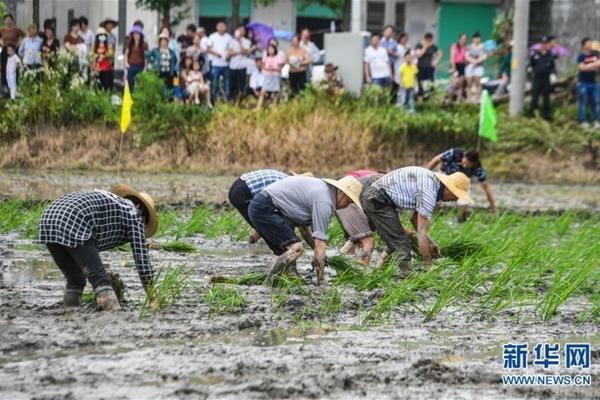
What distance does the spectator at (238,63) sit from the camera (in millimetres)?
24172

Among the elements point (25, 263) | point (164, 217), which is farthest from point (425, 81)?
point (25, 263)

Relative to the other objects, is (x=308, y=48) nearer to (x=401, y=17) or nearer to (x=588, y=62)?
(x=588, y=62)

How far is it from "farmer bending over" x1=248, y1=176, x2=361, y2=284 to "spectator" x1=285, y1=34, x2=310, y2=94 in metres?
13.1

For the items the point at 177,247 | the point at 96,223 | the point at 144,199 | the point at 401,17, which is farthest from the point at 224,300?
the point at 401,17

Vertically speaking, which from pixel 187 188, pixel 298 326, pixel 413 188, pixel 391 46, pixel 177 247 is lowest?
pixel 187 188

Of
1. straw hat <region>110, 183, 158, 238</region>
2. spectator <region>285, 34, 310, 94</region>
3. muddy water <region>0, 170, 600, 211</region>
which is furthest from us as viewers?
spectator <region>285, 34, 310, 94</region>

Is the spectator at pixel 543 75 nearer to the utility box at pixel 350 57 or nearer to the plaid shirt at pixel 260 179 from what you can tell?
the utility box at pixel 350 57

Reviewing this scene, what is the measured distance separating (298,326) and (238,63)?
602 inches

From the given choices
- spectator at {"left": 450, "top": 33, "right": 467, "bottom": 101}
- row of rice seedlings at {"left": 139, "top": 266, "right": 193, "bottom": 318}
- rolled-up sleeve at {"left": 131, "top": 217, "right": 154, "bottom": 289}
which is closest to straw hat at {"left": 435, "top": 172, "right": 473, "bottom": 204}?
row of rice seedlings at {"left": 139, "top": 266, "right": 193, "bottom": 318}

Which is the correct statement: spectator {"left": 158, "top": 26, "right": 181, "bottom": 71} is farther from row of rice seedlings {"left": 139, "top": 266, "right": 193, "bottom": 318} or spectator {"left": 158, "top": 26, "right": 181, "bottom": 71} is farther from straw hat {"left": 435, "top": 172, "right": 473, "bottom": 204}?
row of rice seedlings {"left": 139, "top": 266, "right": 193, "bottom": 318}

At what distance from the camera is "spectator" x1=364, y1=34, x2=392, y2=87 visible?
24828 millimetres

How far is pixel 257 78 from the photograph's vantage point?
24.5m

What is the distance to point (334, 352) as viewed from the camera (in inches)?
339

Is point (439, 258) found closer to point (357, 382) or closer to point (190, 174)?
point (357, 382)
